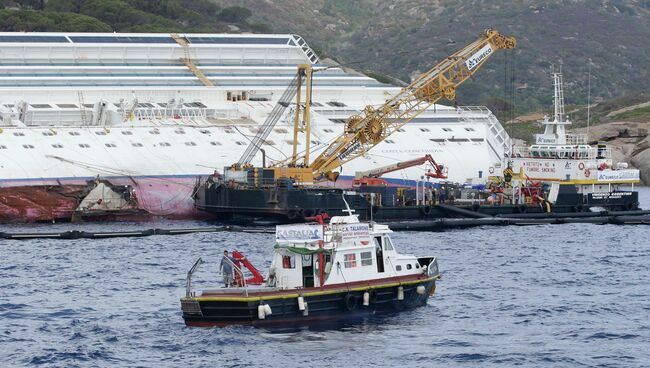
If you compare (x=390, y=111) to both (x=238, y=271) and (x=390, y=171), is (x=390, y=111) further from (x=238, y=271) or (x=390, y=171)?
(x=238, y=271)

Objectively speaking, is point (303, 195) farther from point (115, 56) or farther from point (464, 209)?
point (115, 56)

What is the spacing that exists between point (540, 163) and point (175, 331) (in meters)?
56.9

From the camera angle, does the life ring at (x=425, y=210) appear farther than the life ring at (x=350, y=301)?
Yes

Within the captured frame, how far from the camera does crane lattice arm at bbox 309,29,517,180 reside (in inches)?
3748

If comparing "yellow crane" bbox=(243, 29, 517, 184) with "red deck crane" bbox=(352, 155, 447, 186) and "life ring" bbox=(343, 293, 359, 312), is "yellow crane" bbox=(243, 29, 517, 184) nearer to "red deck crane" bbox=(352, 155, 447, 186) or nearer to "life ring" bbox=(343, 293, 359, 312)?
"red deck crane" bbox=(352, 155, 447, 186)

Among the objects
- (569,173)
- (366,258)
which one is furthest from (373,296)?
(569,173)

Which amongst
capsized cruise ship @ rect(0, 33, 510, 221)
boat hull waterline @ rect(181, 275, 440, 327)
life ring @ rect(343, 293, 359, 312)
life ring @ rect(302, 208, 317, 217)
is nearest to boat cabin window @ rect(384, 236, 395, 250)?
boat hull waterline @ rect(181, 275, 440, 327)

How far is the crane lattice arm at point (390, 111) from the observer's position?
312ft

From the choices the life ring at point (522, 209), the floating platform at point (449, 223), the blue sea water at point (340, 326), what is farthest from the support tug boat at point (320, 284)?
the life ring at point (522, 209)

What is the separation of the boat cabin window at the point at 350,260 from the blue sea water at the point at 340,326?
1.99 meters

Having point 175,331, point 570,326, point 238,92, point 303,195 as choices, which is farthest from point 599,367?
point 238,92

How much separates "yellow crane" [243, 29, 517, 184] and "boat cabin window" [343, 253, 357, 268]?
141 feet

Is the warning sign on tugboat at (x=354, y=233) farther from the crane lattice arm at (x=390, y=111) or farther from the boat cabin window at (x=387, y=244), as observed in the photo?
the crane lattice arm at (x=390, y=111)

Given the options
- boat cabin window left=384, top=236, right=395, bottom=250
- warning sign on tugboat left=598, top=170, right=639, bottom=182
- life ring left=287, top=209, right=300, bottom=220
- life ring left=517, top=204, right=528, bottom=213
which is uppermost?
warning sign on tugboat left=598, top=170, right=639, bottom=182
